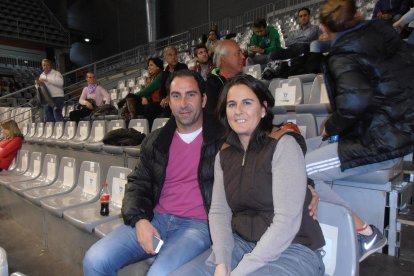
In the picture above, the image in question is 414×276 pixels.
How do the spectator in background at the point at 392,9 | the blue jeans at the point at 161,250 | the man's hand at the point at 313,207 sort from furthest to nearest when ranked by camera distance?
the spectator in background at the point at 392,9
the blue jeans at the point at 161,250
the man's hand at the point at 313,207

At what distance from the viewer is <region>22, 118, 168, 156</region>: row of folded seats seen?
319cm

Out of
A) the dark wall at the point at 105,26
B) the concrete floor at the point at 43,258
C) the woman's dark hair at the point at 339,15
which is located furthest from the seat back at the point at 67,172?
the dark wall at the point at 105,26

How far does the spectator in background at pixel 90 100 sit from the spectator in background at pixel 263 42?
255 centimetres

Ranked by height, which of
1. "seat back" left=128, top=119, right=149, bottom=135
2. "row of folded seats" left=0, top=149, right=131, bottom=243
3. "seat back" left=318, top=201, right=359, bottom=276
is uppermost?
"seat back" left=128, top=119, right=149, bottom=135

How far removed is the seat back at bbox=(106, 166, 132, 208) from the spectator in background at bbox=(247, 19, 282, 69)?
9.50 ft

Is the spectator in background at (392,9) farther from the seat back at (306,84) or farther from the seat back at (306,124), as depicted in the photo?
the seat back at (306,124)

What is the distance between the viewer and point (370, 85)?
140 cm

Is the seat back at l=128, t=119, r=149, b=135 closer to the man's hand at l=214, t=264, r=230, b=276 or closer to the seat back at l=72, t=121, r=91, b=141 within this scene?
the seat back at l=72, t=121, r=91, b=141

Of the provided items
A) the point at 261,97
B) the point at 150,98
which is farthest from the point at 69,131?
the point at 261,97

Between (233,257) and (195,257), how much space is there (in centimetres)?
22

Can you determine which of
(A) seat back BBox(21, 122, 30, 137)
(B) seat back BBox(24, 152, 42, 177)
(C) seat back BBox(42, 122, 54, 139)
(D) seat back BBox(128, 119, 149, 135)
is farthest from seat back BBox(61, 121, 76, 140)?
(A) seat back BBox(21, 122, 30, 137)

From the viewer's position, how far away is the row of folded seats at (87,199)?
1137mm

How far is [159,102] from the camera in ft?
12.4

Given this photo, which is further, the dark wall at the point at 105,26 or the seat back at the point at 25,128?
the dark wall at the point at 105,26
